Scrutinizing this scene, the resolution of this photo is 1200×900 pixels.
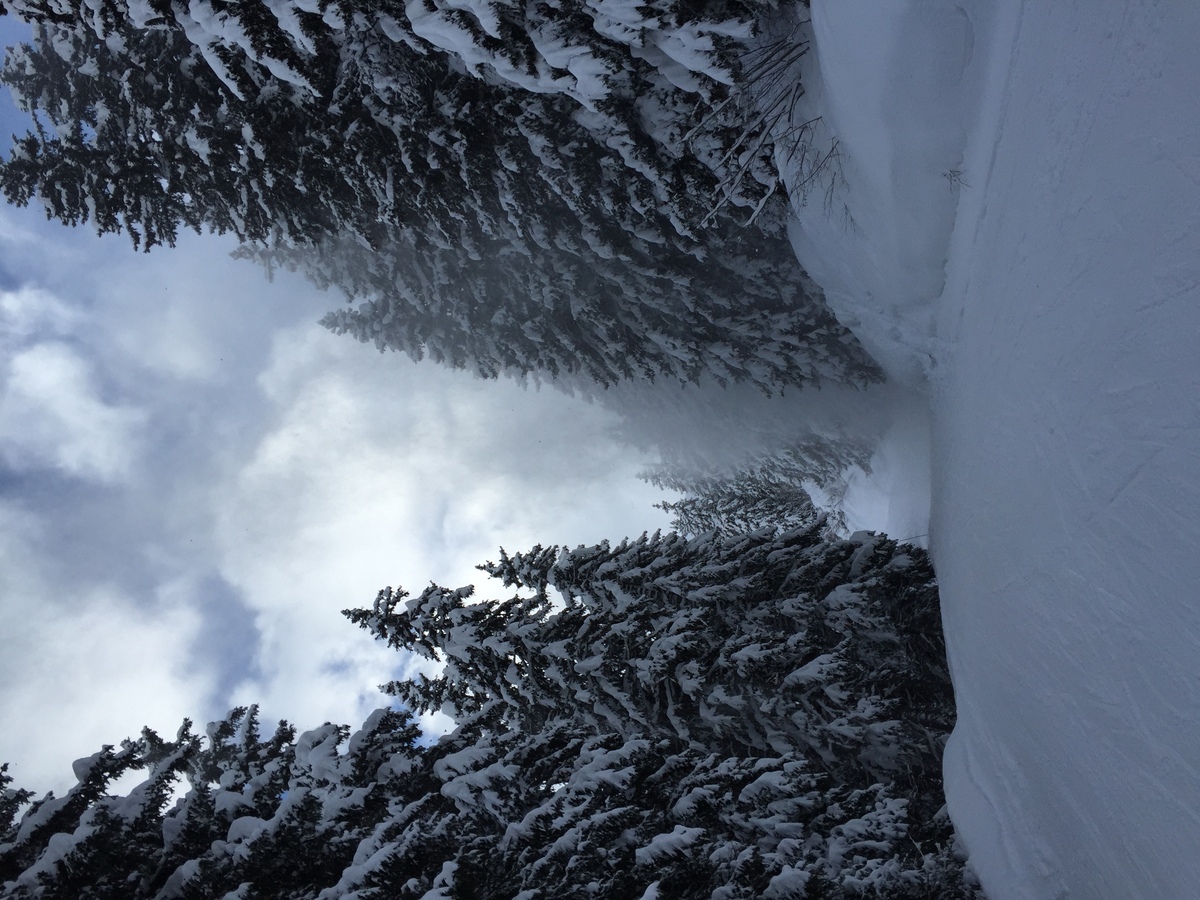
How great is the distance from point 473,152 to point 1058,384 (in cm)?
809

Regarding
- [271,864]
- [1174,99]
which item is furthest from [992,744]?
[271,864]

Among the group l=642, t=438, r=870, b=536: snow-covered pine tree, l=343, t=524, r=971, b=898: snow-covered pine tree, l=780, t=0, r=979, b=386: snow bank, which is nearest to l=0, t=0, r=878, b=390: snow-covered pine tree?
l=780, t=0, r=979, b=386: snow bank

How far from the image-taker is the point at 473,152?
9961 mm

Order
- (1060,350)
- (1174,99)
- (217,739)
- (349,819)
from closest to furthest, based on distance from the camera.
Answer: (1174,99) → (1060,350) → (349,819) → (217,739)

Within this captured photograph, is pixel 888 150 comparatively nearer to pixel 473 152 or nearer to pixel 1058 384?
pixel 1058 384

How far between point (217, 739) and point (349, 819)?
301 cm

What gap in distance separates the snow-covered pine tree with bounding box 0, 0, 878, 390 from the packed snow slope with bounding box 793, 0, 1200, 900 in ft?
6.61

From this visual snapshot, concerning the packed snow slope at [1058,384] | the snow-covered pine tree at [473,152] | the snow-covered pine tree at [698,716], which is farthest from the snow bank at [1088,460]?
the snow-covered pine tree at [473,152]

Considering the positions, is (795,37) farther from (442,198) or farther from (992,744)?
(992,744)

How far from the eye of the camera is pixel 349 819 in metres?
5.95

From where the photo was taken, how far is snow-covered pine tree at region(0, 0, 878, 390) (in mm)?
7773

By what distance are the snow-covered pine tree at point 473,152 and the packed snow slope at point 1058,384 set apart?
2.02 m

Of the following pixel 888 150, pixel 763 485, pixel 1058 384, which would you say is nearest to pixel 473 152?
pixel 888 150

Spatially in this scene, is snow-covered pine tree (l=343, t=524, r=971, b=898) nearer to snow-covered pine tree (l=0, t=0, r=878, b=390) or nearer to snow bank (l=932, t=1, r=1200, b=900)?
snow bank (l=932, t=1, r=1200, b=900)
